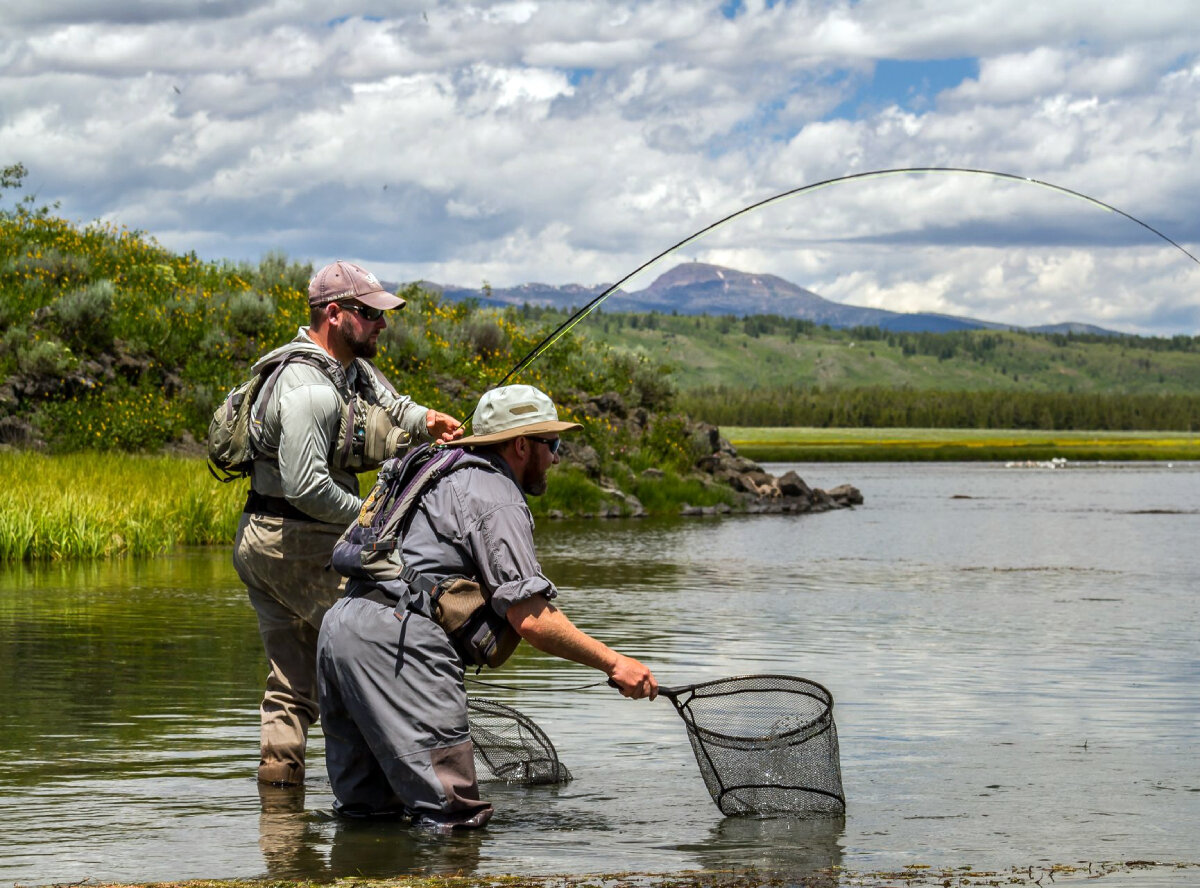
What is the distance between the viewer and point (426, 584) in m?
6.04

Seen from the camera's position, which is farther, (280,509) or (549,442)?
(280,509)

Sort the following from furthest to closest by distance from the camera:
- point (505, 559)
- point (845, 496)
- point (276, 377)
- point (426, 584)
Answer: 1. point (845, 496)
2. point (276, 377)
3. point (426, 584)
4. point (505, 559)

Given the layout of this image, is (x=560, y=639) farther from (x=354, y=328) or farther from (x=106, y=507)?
(x=106, y=507)

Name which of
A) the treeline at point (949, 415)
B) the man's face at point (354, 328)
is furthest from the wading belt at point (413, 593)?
the treeline at point (949, 415)

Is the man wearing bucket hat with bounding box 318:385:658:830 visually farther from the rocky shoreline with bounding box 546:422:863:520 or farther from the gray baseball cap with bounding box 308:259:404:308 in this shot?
the rocky shoreline with bounding box 546:422:863:520

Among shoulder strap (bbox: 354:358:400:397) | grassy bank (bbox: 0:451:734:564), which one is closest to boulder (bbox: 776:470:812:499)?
grassy bank (bbox: 0:451:734:564)

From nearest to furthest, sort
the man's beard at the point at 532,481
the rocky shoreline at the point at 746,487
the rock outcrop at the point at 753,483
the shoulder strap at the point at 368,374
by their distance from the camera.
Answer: the man's beard at the point at 532,481, the shoulder strap at the point at 368,374, the rocky shoreline at the point at 746,487, the rock outcrop at the point at 753,483

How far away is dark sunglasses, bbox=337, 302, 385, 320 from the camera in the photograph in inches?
274

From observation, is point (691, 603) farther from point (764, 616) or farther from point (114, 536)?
point (114, 536)

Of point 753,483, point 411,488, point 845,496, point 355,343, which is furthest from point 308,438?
point 845,496

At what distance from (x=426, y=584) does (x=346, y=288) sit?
1.50 m

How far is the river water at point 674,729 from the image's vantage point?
613cm

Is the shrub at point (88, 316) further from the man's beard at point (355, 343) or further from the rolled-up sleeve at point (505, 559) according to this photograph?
the rolled-up sleeve at point (505, 559)

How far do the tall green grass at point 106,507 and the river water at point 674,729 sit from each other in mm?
622
